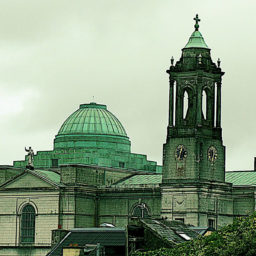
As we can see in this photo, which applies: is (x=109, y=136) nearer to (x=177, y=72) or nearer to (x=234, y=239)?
(x=177, y=72)

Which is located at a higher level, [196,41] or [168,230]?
[196,41]

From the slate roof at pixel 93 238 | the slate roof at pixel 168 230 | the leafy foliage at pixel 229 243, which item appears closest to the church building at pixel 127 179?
the slate roof at pixel 93 238

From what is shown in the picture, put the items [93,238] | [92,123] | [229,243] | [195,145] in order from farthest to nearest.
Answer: [92,123] < [195,145] < [93,238] < [229,243]

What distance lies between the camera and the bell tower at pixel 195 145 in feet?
484

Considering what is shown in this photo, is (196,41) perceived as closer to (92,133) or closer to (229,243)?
(92,133)

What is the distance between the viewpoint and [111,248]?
278ft

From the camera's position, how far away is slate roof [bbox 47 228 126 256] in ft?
285

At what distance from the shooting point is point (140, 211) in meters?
156

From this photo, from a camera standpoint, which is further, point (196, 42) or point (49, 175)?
point (49, 175)

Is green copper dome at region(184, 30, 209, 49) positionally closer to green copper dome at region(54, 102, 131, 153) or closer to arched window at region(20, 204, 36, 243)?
green copper dome at region(54, 102, 131, 153)

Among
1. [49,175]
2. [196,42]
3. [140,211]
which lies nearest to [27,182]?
[49,175]

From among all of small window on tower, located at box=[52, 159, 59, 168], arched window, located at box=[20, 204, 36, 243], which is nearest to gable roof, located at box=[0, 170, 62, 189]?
arched window, located at box=[20, 204, 36, 243]

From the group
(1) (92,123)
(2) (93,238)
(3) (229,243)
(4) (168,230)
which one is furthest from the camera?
(1) (92,123)

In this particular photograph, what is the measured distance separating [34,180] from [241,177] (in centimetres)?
2500
